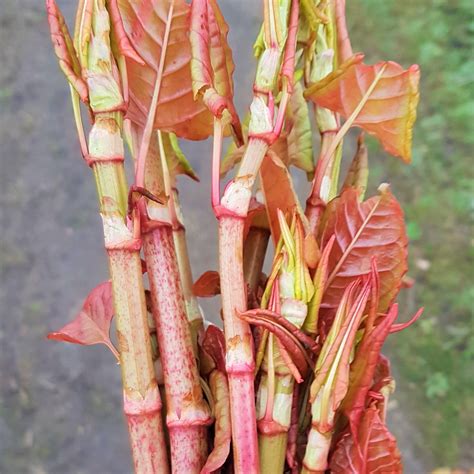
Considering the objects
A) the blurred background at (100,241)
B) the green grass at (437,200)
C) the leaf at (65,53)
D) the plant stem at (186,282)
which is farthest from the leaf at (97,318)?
the green grass at (437,200)

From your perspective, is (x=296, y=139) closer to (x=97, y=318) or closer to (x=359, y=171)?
(x=359, y=171)

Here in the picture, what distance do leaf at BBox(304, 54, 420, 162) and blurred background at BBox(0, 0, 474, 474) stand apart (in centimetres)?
84

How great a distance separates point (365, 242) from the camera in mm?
454

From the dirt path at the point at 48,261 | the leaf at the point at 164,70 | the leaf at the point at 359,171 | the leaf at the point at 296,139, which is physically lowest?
the dirt path at the point at 48,261

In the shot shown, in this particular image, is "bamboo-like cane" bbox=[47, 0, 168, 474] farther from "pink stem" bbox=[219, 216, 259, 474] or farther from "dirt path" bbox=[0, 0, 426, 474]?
"dirt path" bbox=[0, 0, 426, 474]

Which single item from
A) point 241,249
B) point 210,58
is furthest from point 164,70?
point 241,249

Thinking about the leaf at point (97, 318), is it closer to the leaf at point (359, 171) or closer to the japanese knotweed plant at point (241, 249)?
the japanese knotweed plant at point (241, 249)

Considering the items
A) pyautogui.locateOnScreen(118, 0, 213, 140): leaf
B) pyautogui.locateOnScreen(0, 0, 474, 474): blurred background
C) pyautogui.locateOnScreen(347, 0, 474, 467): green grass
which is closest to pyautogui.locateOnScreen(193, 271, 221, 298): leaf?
pyautogui.locateOnScreen(118, 0, 213, 140): leaf

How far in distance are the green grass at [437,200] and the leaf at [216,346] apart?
0.93m

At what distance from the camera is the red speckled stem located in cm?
41

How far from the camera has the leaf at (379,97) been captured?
0.42 m

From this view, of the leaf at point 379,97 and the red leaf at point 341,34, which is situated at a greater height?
the red leaf at point 341,34

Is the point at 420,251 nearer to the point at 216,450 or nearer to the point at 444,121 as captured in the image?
the point at 444,121

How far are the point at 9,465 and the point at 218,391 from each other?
910 millimetres
